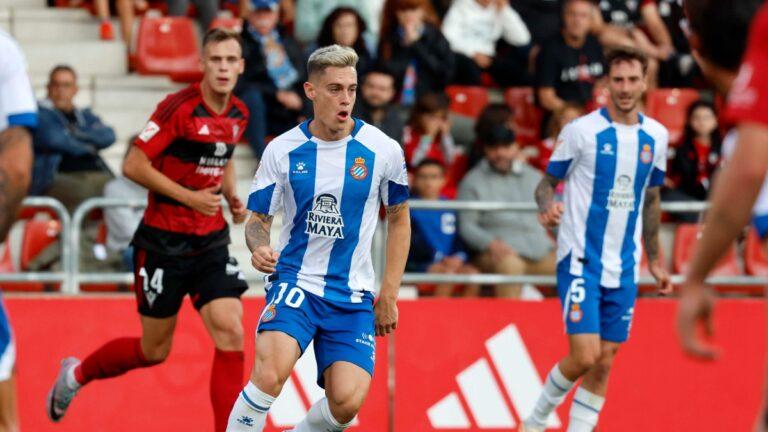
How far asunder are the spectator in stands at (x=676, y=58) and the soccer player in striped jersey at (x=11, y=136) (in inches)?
403

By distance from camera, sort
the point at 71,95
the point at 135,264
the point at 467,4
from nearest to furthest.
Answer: the point at 135,264 < the point at 71,95 < the point at 467,4

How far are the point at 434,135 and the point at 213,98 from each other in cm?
443

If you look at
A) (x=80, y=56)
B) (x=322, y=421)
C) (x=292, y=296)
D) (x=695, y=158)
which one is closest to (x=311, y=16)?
(x=80, y=56)

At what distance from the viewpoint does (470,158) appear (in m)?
11.8

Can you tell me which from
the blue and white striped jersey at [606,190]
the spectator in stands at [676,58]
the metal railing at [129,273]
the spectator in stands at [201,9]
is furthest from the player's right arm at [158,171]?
the spectator in stands at [676,58]

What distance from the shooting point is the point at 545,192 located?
27.7ft

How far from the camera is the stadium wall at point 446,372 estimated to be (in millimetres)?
9453

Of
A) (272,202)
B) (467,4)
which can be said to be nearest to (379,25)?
(467,4)

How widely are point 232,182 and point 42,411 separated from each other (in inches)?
98.9

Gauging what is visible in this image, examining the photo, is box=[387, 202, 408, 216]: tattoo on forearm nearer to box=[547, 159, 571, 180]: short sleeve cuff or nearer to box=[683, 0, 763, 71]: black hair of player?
box=[547, 159, 571, 180]: short sleeve cuff

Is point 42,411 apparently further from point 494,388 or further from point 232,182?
point 494,388

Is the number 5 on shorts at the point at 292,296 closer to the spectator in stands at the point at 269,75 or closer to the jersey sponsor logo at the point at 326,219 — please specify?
the jersey sponsor logo at the point at 326,219

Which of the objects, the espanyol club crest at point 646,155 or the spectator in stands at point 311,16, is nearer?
the espanyol club crest at point 646,155

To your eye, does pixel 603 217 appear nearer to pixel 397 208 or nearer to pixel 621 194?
pixel 621 194
